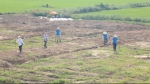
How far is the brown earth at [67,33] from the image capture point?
32.1 meters

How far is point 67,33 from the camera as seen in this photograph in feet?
142

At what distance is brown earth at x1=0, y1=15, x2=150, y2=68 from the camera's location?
3206 centimetres

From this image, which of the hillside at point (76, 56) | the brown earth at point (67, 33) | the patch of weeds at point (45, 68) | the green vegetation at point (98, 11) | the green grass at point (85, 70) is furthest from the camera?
the green vegetation at point (98, 11)

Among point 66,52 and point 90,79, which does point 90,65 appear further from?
point 66,52

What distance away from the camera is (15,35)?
4238cm

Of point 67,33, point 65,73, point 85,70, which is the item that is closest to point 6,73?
point 65,73

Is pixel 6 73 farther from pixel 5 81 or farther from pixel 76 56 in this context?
pixel 76 56

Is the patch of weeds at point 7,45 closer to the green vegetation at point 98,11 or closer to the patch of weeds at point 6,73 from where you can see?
the patch of weeds at point 6,73

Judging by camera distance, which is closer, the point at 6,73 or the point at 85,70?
the point at 6,73

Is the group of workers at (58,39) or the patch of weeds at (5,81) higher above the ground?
the group of workers at (58,39)

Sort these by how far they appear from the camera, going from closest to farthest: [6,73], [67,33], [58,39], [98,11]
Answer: [6,73] < [58,39] < [67,33] < [98,11]

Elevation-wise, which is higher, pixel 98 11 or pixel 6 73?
pixel 98 11

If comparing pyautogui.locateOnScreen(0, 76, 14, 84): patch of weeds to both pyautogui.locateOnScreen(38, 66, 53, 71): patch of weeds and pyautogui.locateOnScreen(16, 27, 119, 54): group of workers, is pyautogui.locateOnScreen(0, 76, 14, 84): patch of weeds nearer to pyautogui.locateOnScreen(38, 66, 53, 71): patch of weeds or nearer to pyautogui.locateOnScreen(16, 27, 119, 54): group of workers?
pyautogui.locateOnScreen(38, 66, 53, 71): patch of weeds

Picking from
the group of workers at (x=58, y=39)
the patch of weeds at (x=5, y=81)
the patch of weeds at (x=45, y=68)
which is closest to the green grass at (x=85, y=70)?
the patch of weeds at (x=45, y=68)
